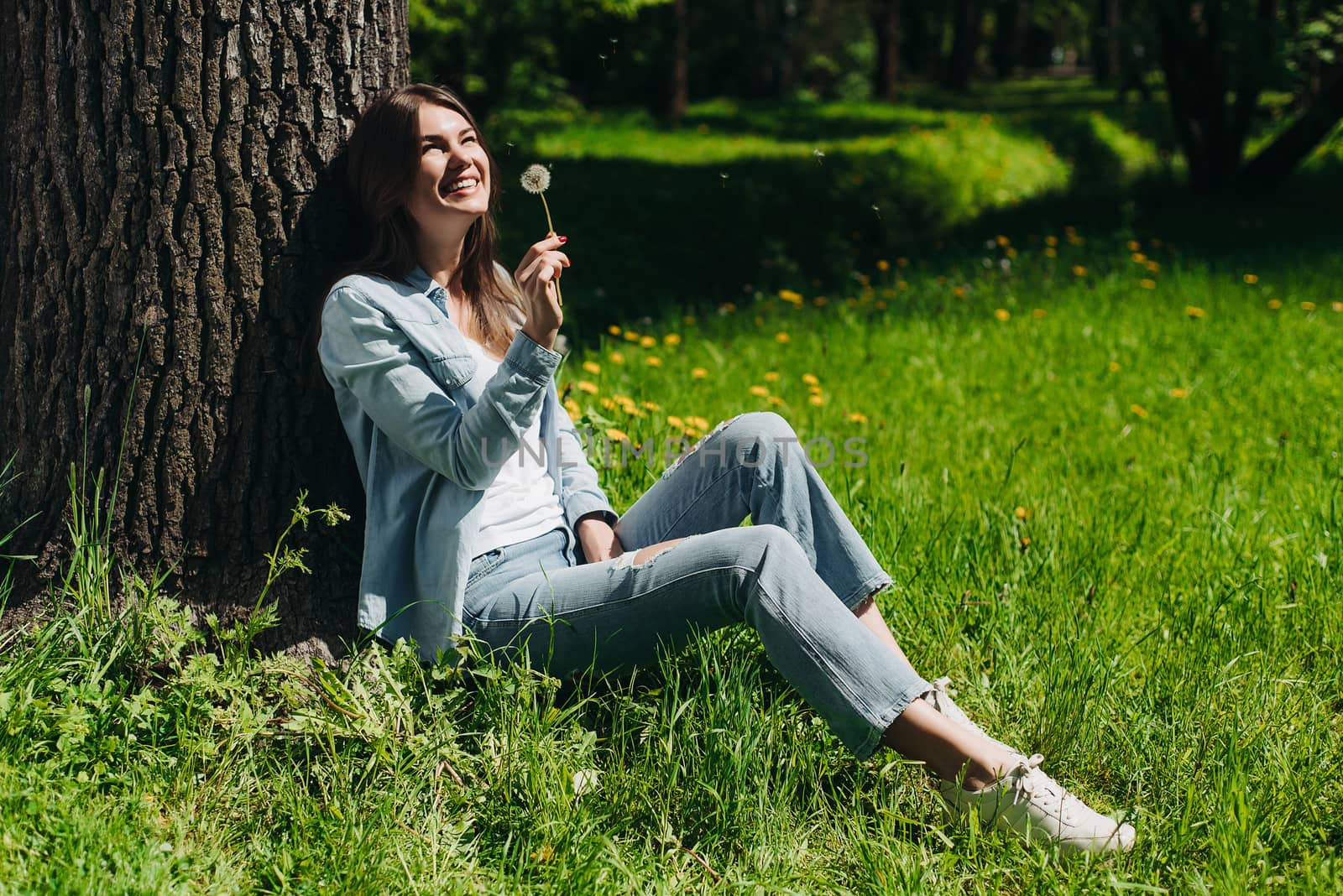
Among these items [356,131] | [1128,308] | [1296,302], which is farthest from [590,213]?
[356,131]

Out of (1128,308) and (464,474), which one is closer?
(464,474)

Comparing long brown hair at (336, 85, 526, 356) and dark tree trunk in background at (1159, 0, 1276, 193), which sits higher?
dark tree trunk in background at (1159, 0, 1276, 193)

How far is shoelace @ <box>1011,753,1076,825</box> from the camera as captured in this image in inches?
78.9

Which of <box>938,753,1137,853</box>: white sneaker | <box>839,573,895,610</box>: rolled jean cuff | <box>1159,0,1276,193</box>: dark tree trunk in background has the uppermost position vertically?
<box>1159,0,1276,193</box>: dark tree trunk in background

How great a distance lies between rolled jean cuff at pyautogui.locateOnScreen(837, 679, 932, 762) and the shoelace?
22 cm

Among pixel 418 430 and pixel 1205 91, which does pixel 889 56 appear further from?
pixel 418 430

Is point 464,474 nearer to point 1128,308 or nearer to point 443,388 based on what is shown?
point 443,388

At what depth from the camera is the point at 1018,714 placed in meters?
2.43

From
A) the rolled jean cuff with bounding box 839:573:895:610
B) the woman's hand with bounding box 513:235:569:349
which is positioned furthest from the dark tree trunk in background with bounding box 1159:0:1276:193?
the woman's hand with bounding box 513:235:569:349

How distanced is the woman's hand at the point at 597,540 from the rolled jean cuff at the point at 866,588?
0.53 meters

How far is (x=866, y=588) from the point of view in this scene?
2365 mm

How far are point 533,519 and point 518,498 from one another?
0.06 metres

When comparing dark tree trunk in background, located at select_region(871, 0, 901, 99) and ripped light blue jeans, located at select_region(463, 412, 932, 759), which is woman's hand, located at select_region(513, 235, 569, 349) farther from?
dark tree trunk in background, located at select_region(871, 0, 901, 99)

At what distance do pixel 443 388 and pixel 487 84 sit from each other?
15.8 meters
